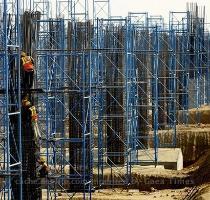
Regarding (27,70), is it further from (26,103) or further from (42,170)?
(42,170)

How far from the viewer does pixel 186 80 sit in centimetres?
3158

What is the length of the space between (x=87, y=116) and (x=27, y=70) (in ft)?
9.76

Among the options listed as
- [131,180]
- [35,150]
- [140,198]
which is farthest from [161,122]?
[35,150]

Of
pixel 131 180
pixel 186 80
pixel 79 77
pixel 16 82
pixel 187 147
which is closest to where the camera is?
pixel 16 82

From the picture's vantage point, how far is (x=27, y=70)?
50.4 feet

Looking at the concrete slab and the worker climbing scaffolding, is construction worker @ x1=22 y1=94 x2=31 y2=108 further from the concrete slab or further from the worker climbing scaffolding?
the concrete slab

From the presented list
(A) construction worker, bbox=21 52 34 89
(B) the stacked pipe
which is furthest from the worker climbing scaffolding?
(B) the stacked pipe

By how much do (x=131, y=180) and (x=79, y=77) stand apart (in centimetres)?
451

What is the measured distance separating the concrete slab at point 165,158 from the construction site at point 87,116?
4 cm

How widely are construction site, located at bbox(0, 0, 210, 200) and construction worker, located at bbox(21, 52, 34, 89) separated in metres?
0.02

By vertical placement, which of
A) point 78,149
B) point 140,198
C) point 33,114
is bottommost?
point 140,198

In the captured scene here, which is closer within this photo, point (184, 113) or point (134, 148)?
point (134, 148)

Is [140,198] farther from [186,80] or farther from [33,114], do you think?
[186,80]

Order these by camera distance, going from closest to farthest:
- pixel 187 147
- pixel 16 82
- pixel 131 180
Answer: pixel 16 82, pixel 131 180, pixel 187 147
